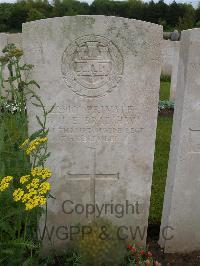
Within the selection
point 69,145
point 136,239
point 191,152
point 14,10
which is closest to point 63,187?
point 69,145

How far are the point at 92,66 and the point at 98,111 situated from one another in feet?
1.10

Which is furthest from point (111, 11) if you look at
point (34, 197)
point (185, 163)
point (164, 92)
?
point (34, 197)

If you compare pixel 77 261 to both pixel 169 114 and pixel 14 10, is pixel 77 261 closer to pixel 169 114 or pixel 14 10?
pixel 169 114

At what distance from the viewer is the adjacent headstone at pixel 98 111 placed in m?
2.51

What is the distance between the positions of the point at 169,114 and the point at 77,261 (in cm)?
516

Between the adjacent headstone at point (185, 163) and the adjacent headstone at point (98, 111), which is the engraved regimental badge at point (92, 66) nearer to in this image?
the adjacent headstone at point (98, 111)

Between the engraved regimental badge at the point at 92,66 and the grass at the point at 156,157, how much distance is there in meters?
0.50

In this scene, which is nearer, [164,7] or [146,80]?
[146,80]

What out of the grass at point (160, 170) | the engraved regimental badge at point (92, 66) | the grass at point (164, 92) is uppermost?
the engraved regimental badge at point (92, 66)

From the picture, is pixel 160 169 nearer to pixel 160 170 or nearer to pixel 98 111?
pixel 160 170

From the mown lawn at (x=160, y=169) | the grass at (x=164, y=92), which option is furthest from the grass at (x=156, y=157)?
the grass at (x=164, y=92)

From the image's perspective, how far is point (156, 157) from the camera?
16.7 feet

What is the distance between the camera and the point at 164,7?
31.9m

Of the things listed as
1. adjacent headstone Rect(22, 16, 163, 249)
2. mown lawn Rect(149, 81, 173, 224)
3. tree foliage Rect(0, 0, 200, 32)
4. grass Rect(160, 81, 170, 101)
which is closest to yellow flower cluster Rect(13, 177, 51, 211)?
adjacent headstone Rect(22, 16, 163, 249)
